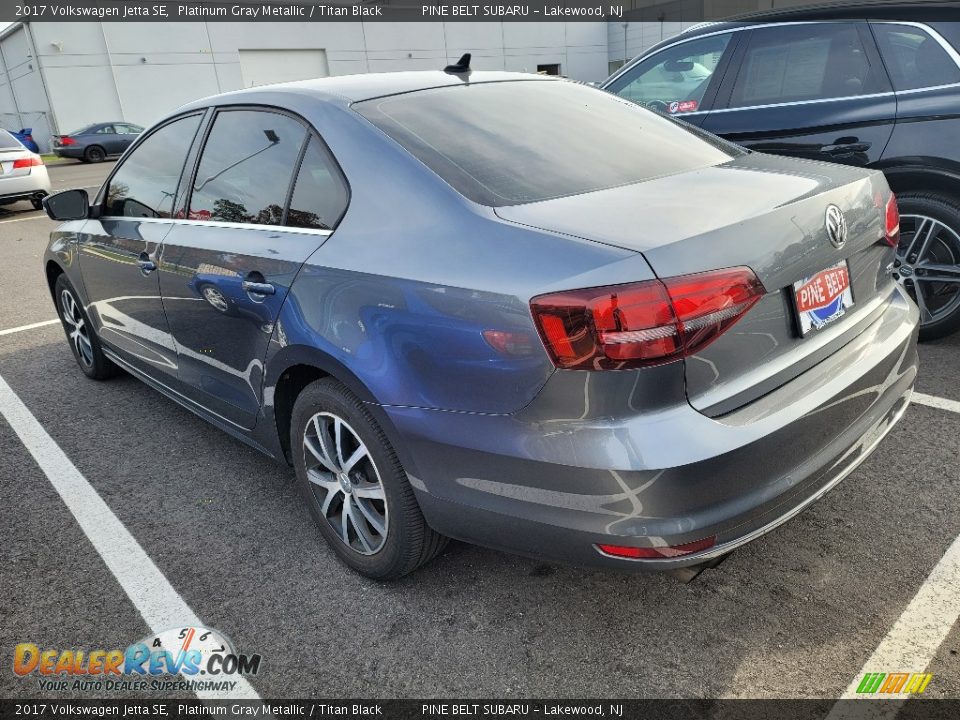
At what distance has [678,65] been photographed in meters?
5.05

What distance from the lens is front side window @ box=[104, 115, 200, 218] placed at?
332cm

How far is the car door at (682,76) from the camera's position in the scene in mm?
4762

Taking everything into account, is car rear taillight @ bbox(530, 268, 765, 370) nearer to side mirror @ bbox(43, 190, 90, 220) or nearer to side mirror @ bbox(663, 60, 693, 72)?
side mirror @ bbox(43, 190, 90, 220)

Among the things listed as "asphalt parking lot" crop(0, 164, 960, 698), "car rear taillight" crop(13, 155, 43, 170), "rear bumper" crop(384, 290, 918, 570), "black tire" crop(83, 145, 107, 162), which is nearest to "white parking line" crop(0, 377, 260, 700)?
"asphalt parking lot" crop(0, 164, 960, 698)

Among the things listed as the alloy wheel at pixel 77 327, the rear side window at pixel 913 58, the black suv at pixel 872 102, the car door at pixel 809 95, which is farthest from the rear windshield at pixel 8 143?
the rear side window at pixel 913 58

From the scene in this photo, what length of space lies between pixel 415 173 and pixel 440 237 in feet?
0.92

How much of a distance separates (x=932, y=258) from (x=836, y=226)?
8.06 feet

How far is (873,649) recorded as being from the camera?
82.9 inches

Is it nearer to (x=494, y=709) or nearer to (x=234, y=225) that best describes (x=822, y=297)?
(x=494, y=709)

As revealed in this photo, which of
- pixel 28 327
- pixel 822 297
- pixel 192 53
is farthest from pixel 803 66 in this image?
pixel 192 53

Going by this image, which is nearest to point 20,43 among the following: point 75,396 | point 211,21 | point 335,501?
point 211,21

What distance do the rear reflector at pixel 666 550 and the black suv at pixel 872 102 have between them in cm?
240

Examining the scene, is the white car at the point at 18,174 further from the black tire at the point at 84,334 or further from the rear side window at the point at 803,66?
the rear side window at the point at 803,66

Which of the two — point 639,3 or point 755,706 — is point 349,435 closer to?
point 755,706
